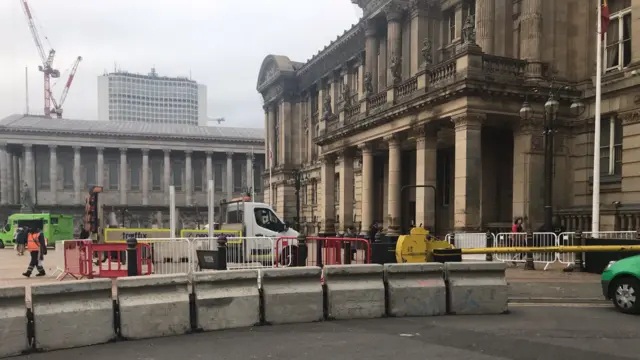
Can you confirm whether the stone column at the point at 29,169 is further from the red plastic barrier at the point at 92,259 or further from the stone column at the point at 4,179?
the red plastic barrier at the point at 92,259

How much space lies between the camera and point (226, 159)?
3625 inches

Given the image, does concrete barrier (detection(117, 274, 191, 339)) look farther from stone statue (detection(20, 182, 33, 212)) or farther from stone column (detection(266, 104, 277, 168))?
stone statue (detection(20, 182, 33, 212))

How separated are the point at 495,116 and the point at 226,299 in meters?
17.1

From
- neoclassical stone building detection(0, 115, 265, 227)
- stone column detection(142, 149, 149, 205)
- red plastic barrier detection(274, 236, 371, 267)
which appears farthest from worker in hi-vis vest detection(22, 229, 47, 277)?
stone column detection(142, 149, 149, 205)

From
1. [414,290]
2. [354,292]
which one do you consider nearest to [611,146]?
[414,290]

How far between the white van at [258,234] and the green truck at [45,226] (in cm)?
2729

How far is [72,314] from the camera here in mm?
7117

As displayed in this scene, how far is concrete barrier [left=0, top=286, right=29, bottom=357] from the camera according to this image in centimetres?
671

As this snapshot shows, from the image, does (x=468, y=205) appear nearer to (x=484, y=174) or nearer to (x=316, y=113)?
(x=484, y=174)

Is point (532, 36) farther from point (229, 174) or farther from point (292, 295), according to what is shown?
point (229, 174)

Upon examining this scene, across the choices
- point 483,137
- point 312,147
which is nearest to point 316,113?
point 312,147

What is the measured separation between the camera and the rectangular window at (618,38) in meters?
21.1

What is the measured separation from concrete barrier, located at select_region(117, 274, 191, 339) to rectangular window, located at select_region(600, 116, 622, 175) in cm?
1972

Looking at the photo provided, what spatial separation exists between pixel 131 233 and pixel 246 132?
7663 cm
